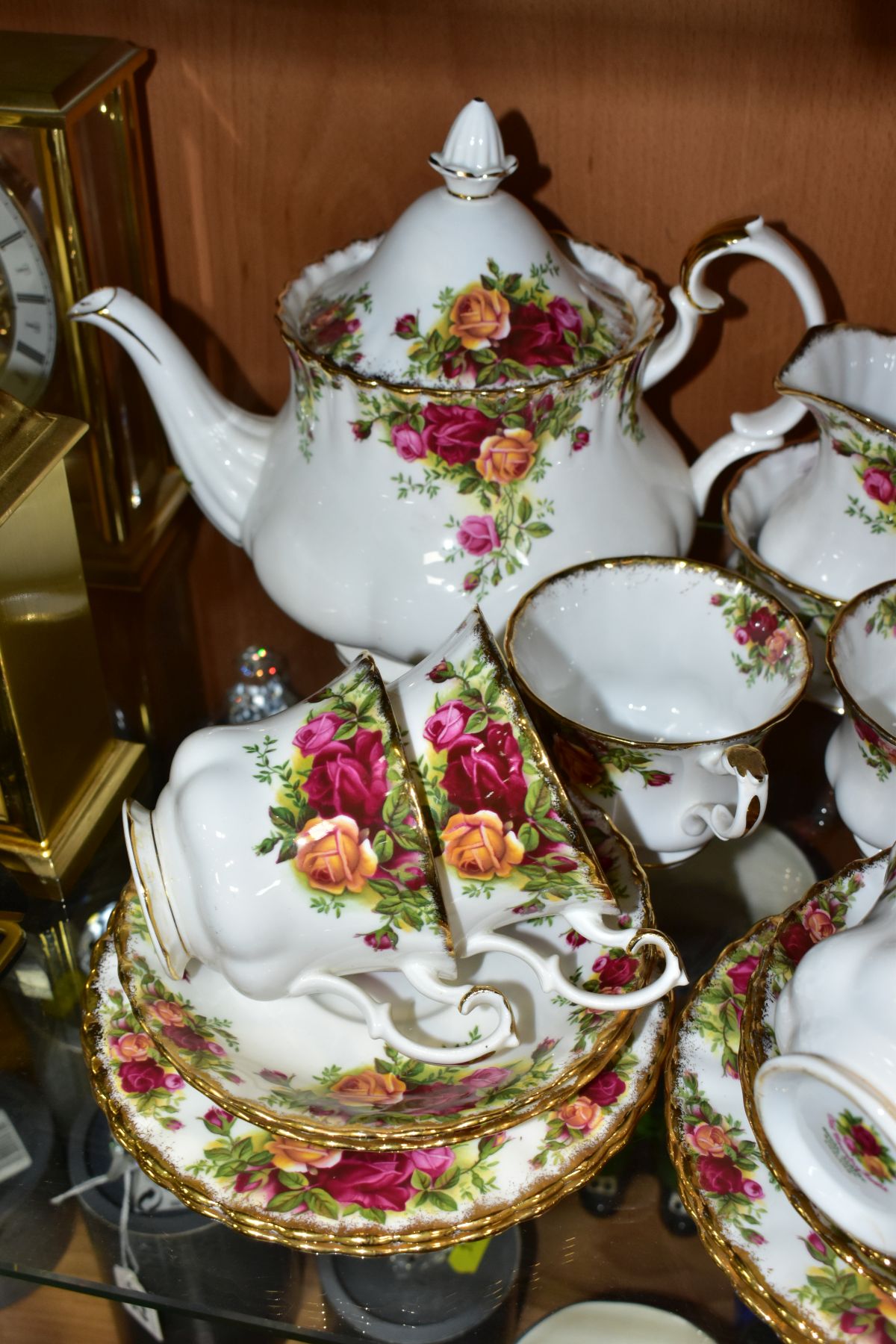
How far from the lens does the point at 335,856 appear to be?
1.36ft

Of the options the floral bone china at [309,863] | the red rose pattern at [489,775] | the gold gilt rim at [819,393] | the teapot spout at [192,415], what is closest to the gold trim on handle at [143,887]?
the floral bone china at [309,863]

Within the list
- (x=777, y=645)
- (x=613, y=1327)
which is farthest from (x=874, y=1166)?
(x=777, y=645)

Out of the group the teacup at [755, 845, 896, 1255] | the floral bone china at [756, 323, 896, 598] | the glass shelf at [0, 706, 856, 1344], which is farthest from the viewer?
the floral bone china at [756, 323, 896, 598]

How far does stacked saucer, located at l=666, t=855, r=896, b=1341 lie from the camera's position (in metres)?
0.36

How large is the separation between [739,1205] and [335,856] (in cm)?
17

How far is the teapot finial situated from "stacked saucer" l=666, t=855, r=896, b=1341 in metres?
0.30

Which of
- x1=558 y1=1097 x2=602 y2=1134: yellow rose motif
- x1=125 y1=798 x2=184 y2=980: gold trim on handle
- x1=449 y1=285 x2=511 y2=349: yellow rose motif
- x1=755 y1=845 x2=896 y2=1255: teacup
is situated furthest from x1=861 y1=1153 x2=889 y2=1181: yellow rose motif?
x1=449 y1=285 x2=511 y2=349: yellow rose motif

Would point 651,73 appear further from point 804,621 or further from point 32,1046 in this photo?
point 32,1046

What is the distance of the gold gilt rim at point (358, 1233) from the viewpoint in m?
0.41

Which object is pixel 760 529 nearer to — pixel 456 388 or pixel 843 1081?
pixel 456 388

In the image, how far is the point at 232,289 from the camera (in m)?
0.72

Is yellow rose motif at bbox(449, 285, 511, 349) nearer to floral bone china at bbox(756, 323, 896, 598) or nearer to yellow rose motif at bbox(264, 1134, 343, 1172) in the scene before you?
floral bone china at bbox(756, 323, 896, 598)

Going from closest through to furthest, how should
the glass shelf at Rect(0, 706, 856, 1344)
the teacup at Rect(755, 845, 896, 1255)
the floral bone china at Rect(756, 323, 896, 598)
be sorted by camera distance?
the teacup at Rect(755, 845, 896, 1255), the glass shelf at Rect(0, 706, 856, 1344), the floral bone china at Rect(756, 323, 896, 598)

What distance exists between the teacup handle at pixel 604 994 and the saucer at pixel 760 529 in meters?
0.18
